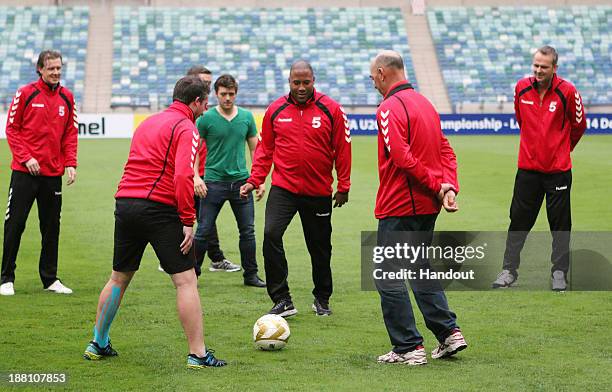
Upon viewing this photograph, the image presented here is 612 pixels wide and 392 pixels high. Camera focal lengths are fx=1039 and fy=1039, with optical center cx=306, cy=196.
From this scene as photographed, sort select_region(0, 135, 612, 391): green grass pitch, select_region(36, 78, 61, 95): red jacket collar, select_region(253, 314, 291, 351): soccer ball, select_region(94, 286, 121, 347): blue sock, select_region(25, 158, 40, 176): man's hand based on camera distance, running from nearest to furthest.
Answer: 1. select_region(0, 135, 612, 391): green grass pitch
2. select_region(94, 286, 121, 347): blue sock
3. select_region(253, 314, 291, 351): soccer ball
4. select_region(25, 158, 40, 176): man's hand
5. select_region(36, 78, 61, 95): red jacket collar

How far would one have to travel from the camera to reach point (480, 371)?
6652mm

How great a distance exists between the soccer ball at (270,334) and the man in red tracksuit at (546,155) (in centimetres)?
324

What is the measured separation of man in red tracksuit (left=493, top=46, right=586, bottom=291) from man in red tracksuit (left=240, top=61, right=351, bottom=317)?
80.7 inches

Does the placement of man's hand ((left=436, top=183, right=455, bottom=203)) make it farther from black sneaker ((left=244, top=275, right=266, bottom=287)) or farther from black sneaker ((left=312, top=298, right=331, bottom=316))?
black sneaker ((left=244, top=275, right=266, bottom=287))

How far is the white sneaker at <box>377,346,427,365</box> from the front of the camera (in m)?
6.80

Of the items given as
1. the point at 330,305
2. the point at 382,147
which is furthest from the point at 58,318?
the point at 382,147

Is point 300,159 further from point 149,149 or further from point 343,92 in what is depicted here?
point 343,92

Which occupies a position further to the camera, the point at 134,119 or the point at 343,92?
the point at 343,92

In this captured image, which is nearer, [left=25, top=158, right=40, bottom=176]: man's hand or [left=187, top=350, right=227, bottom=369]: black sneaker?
[left=187, top=350, right=227, bottom=369]: black sneaker

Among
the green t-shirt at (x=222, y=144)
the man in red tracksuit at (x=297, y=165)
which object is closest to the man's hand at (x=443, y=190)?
the man in red tracksuit at (x=297, y=165)

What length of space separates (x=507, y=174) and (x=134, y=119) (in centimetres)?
1575

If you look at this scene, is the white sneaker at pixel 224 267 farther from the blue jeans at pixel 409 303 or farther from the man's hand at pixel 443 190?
the man's hand at pixel 443 190

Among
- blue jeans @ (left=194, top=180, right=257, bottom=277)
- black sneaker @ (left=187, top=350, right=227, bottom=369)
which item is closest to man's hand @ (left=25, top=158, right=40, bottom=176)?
blue jeans @ (left=194, top=180, right=257, bottom=277)

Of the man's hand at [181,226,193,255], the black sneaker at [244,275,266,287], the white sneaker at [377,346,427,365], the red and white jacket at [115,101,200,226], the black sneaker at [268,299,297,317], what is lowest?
the black sneaker at [244,275,266,287]
